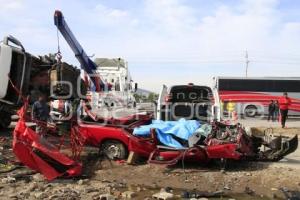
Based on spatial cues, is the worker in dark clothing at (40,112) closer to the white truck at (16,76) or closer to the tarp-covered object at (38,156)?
the tarp-covered object at (38,156)

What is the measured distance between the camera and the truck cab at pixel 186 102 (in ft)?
46.2

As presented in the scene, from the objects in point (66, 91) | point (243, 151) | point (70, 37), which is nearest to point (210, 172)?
point (243, 151)

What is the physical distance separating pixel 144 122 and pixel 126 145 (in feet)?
3.51

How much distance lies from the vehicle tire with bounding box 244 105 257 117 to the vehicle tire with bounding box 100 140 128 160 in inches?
1062

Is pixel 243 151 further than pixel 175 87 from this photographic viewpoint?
No

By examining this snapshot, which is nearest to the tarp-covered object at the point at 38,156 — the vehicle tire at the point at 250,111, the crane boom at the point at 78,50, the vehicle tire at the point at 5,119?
the vehicle tire at the point at 5,119

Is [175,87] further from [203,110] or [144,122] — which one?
[144,122]

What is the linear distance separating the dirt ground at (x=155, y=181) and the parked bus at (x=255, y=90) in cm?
2674

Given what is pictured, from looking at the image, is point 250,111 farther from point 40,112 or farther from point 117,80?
point 40,112

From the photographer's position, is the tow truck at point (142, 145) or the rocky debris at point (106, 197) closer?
the rocky debris at point (106, 197)

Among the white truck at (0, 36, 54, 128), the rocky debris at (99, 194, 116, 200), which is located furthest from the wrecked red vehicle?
the white truck at (0, 36, 54, 128)

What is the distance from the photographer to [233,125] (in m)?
11.5

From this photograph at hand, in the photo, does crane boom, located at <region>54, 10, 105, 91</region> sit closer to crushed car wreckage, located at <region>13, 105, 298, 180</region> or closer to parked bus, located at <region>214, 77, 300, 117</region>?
crushed car wreckage, located at <region>13, 105, 298, 180</region>

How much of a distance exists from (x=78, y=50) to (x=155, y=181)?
15.0 meters
